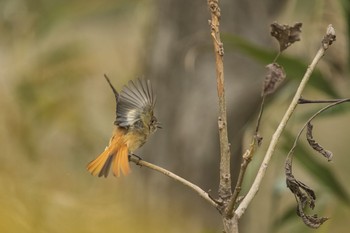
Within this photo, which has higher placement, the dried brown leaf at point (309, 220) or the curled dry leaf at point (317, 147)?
the curled dry leaf at point (317, 147)

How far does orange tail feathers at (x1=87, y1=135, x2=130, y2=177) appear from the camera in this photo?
30.4 inches

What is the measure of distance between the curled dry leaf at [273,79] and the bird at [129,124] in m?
0.15

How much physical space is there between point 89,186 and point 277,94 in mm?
655

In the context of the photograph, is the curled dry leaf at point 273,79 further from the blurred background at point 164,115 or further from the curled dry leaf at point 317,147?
the blurred background at point 164,115

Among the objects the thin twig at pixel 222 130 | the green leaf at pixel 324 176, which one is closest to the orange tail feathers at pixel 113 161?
the thin twig at pixel 222 130

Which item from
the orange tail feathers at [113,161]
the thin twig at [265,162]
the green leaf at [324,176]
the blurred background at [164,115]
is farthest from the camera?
the green leaf at [324,176]

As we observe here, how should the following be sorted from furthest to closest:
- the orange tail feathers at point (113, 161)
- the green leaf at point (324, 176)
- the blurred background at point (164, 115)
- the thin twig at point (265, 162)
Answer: the green leaf at point (324, 176), the blurred background at point (164, 115), the orange tail feathers at point (113, 161), the thin twig at point (265, 162)

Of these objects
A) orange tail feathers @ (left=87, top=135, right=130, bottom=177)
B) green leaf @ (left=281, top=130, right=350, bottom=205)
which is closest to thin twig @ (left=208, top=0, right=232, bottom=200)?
orange tail feathers @ (left=87, top=135, right=130, bottom=177)

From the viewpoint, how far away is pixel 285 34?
0.70 metres

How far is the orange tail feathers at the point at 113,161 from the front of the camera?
2.53 ft

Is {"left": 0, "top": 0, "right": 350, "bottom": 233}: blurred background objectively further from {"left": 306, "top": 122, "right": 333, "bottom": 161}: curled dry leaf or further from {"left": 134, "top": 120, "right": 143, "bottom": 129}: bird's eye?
{"left": 306, "top": 122, "right": 333, "bottom": 161}: curled dry leaf

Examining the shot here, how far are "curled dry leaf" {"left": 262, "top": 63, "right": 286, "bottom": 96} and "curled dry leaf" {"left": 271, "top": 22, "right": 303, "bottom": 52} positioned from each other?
0.02m

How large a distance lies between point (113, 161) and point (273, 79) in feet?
0.68

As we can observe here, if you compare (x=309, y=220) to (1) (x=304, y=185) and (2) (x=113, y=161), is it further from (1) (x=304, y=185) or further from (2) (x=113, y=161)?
(2) (x=113, y=161)
